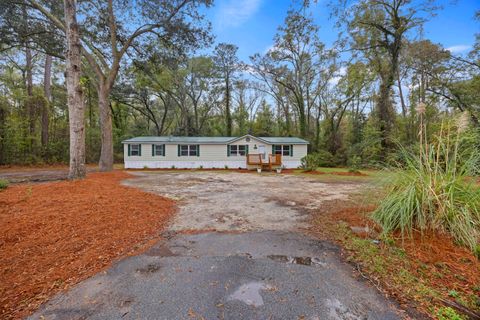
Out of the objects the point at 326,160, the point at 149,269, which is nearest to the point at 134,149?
the point at 149,269

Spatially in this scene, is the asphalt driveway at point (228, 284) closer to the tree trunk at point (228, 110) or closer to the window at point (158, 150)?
the window at point (158, 150)

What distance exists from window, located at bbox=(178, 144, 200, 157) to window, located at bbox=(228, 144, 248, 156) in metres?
2.86

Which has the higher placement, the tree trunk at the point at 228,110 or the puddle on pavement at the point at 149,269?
the tree trunk at the point at 228,110

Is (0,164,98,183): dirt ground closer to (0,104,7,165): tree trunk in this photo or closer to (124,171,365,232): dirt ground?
(0,104,7,165): tree trunk

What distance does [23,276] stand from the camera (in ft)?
6.92

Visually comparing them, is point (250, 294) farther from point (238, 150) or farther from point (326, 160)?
point (326, 160)

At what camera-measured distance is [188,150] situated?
54.6 ft

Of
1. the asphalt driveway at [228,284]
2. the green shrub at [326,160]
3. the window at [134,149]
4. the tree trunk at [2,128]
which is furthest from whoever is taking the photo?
the green shrub at [326,160]

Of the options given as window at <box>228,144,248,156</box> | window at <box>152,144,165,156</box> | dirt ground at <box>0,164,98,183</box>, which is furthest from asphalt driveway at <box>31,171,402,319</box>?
window at <box>152,144,165,156</box>

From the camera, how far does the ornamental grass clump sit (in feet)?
8.57

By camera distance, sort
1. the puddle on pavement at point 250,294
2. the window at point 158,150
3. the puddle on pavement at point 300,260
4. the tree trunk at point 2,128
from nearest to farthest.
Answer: the puddle on pavement at point 250,294
the puddle on pavement at point 300,260
the tree trunk at point 2,128
the window at point 158,150

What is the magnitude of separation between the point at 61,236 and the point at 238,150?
14.5 m

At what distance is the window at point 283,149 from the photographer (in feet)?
56.4

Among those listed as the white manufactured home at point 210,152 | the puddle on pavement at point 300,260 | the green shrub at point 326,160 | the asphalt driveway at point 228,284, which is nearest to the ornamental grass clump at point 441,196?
the asphalt driveway at point 228,284
